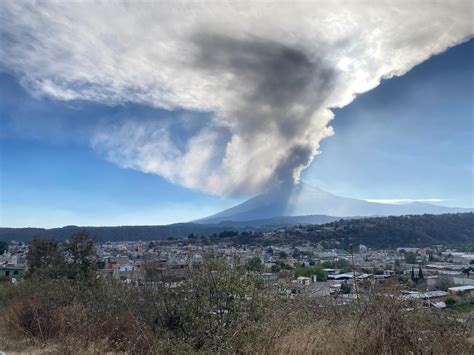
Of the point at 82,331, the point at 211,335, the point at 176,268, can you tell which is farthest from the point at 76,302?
the point at 211,335

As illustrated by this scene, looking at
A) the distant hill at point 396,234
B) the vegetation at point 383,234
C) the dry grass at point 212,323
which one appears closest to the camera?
the dry grass at point 212,323

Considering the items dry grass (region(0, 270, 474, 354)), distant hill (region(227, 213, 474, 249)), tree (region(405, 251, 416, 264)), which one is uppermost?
distant hill (region(227, 213, 474, 249))

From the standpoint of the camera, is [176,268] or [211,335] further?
[176,268]

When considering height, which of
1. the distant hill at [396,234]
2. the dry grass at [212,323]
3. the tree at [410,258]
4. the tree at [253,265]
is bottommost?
the tree at [410,258]

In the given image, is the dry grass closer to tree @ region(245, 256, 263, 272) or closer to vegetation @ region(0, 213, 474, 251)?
tree @ region(245, 256, 263, 272)

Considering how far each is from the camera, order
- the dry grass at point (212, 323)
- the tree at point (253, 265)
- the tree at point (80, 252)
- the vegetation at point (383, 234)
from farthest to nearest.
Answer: the vegetation at point (383, 234), the tree at point (80, 252), the tree at point (253, 265), the dry grass at point (212, 323)

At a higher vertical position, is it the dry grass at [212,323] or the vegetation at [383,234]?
the vegetation at [383,234]

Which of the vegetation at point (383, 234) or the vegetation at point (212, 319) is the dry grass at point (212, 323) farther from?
the vegetation at point (383, 234)

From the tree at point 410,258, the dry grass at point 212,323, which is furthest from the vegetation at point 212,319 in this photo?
the tree at point 410,258

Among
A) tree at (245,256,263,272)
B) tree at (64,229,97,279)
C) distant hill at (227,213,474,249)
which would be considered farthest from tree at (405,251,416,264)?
tree at (245,256,263,272)

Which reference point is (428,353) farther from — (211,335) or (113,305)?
(113,305)

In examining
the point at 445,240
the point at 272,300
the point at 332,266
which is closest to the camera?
the point at 272,300
